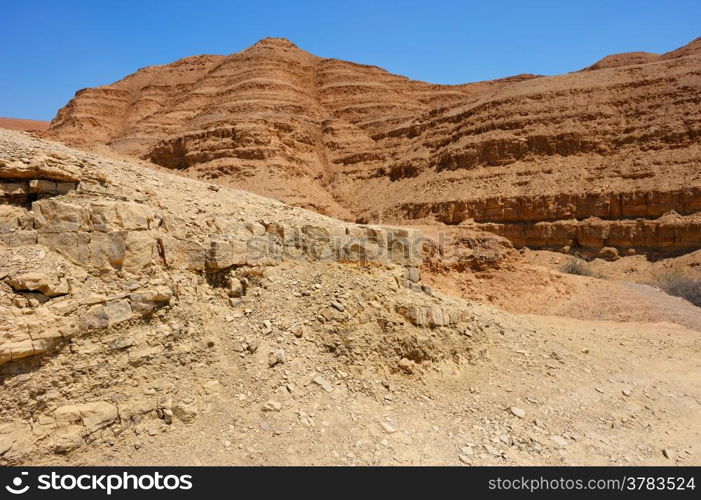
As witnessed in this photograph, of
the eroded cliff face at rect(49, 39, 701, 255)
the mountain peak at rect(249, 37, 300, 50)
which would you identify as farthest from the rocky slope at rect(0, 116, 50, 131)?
the mountain peak at rect(249, 37, 300, 50)

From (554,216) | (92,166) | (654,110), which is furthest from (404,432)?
(654,110)

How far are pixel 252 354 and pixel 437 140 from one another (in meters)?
30.1

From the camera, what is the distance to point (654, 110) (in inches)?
993

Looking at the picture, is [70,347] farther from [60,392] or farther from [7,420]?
[7,420]

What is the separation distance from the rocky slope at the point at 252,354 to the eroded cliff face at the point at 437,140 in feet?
57.3

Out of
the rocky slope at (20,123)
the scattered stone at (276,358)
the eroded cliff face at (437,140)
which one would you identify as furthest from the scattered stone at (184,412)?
the rocky slope at (20,123)

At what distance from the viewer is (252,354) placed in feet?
Answer: 18.3

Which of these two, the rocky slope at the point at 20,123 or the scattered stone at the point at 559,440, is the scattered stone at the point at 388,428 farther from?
the rocky slope at the point at 20,123

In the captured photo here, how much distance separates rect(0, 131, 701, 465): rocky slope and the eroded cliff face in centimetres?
1746

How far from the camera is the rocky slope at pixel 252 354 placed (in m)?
4.39

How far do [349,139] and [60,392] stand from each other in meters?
35.9

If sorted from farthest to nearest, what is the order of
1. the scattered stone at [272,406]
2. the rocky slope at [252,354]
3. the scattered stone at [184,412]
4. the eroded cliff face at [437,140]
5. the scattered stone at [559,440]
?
the eroded cliff face at [437,140]
the scattered stone at [559,440]
the scattered stone at [272,406]
the scattered stone at [184,412]
the rocky slope at [252,354]

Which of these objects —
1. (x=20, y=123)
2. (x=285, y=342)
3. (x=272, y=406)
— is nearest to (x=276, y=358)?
(x=285, y=342)

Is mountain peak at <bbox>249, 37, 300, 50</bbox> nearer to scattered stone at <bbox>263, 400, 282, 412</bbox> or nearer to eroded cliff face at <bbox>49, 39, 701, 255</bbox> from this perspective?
eroded cliff face at <bbox>49, 39, 701, 255</bbox>
